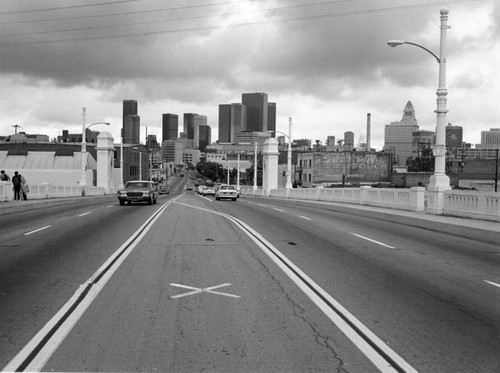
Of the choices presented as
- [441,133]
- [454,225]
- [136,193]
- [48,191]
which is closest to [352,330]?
[454,225]

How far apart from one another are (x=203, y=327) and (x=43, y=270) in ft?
16.6

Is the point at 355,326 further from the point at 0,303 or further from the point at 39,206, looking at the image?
the point at 39,206

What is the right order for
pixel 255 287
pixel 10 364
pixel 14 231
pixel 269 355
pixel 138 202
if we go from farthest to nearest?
pixel 138 202, pixel 14 231, pixel 255 287, pixel 269 355, pixel 10 364

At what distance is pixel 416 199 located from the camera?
25.7 metres

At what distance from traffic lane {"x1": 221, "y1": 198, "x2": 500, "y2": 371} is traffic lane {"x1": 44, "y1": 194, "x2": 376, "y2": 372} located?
733 mm

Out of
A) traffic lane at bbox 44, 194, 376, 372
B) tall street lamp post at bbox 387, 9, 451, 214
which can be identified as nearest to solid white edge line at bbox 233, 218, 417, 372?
traffic lane at bbox 44, 194, 376, 372

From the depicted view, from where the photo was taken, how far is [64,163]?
3625 inches

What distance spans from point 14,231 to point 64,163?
78559mm

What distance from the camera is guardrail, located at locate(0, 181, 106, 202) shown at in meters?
32.4

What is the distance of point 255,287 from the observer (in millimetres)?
8789

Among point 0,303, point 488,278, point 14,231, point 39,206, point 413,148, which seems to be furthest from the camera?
point 413,148

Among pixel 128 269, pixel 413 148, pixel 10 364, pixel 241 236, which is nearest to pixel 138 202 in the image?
pixel 241 236

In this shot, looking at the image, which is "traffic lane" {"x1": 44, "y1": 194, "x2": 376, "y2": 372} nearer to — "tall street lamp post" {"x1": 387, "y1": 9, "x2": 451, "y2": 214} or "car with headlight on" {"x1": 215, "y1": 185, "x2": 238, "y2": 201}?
"tall street lamp post" {"x1": 387, "y1": 9, "x2": 451, "y2": 214}

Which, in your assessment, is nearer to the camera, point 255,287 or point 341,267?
point 255,287
